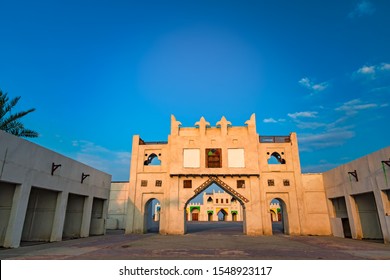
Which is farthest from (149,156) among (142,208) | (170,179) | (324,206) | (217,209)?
(217,209)

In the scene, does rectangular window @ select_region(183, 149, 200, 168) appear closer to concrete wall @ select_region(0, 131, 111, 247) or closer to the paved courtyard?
concrete wall @ select_region(0, 131, 111, 247)

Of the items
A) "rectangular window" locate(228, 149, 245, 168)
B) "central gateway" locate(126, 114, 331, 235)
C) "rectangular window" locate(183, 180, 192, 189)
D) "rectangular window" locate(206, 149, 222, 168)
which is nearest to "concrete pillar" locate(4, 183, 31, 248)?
"central gateway" locate(126, 114, 331, 235)

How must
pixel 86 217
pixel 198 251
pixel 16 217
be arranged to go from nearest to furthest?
pixel 198 251
pixel 16 217
pixel 86 217

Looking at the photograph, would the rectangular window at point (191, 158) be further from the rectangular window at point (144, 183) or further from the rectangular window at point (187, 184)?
the rectangular window at point (144, 183)

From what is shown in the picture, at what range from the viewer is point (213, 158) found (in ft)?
84.8

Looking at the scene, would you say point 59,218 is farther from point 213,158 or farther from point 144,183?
point 213,158

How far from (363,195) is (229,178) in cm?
1195

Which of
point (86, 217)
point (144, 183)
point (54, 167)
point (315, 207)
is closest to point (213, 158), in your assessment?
point (144, 183)

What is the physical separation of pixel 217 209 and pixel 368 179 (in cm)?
4954

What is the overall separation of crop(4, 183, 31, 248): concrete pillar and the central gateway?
490 inches

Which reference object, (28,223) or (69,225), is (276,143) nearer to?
(69,225)

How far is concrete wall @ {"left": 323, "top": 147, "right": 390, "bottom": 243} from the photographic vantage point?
1639cm

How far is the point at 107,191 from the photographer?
25.2m

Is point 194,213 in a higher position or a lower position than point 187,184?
lower
